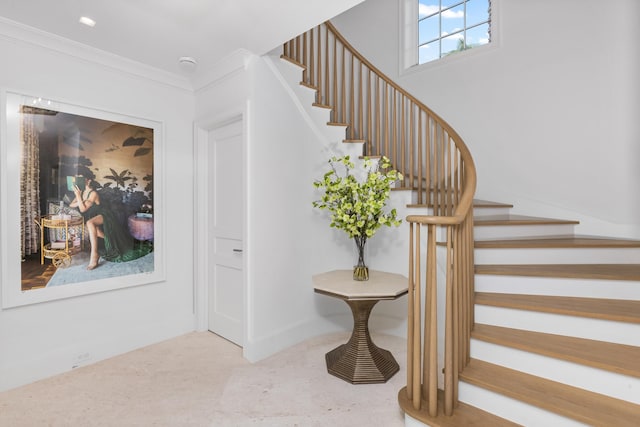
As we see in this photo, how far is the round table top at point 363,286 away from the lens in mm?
2156

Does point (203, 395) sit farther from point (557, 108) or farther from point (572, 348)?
point (557, 108)

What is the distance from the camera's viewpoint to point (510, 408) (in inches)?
61.6

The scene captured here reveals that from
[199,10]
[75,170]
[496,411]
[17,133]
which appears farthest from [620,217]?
[17,133]

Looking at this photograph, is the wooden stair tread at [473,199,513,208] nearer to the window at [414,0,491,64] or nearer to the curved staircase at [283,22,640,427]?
the curved staircase at [283,22,640,427]

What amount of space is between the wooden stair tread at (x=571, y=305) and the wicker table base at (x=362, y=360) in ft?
2.56

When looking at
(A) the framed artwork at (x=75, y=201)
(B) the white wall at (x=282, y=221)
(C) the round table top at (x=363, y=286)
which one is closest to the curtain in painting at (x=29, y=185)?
(A) the framed artwork at (x=75, y=201)

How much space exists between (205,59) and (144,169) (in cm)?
109

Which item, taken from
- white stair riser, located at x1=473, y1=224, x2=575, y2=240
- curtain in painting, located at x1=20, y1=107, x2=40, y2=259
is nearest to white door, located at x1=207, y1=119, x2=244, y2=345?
curtain in painting, located at x1=20, y1=107, x2=40, y2=259

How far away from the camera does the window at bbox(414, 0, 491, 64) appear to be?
3672 millimetres

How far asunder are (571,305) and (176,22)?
9.96 feet

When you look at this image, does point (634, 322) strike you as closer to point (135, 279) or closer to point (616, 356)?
point (616, 356)

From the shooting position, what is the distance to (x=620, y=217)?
9.38 feet

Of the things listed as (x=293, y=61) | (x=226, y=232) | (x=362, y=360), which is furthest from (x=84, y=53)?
(x=362, y=360)

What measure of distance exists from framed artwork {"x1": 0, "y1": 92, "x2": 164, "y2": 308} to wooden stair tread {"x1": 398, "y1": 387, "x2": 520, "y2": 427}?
7.85ft
